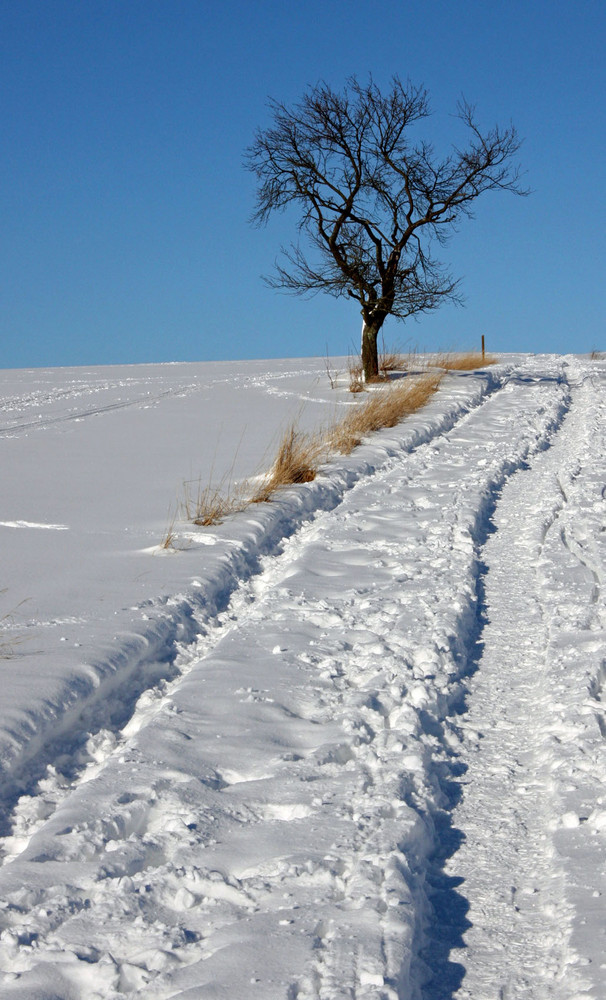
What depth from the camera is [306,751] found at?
3.19 meters

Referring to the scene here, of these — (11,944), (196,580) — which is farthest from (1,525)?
(11,944)

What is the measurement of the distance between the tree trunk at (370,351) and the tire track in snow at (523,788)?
13571mm

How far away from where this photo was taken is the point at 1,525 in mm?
6449

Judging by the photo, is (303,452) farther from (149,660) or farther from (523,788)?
(523,788)

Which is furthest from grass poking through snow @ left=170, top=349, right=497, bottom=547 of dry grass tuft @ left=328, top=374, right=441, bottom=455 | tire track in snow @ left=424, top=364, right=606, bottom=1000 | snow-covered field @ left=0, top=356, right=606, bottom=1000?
tire track in snow @ left=424, top=364, right=606, bottom=1000

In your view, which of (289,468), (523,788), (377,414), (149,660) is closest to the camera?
(523,788)

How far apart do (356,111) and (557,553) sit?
1485 cm

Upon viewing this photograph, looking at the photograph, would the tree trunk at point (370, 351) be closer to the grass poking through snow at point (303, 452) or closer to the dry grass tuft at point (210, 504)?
the grass poking through snow at point (303, 452)

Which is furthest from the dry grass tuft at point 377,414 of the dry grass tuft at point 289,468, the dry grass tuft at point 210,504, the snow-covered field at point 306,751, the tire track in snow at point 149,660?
the snow-covered field at point 306,751

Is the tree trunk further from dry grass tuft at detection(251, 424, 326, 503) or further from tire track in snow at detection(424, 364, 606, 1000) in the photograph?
tire track in snow at detection(424, 364, 606, 1000)

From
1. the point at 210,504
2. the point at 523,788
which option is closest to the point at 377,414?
the point at 210,504

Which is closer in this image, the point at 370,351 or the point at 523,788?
the point at 523,788

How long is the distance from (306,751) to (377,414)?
28.9 ft

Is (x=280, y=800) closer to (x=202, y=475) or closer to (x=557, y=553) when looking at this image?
(x=557, y=553)
